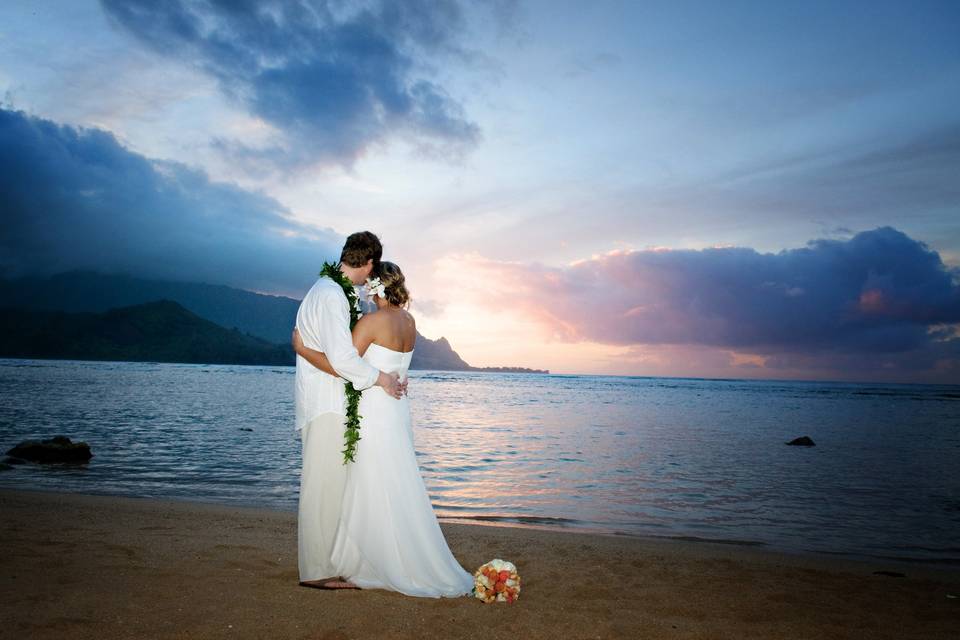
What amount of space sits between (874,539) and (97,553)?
10642 millimetres

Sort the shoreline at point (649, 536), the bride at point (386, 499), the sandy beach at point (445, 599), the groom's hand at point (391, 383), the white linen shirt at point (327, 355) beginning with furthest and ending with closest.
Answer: the shoreline at point (649, 536) < the bride at point (386, 499) < the groom's hand at point (391, 383) < the white linen shirt at point (327, 355) < the sandy beach at point (445, 599)

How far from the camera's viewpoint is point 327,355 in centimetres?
496

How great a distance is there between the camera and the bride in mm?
5211

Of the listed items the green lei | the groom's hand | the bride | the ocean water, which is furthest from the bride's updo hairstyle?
the ocean water

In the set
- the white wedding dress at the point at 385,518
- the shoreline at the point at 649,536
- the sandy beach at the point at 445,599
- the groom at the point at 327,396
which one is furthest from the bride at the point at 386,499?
the shoreline at the point at 649,536

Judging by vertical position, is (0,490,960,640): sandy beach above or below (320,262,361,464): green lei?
below

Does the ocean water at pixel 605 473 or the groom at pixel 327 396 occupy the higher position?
the groom at pixel 327 396

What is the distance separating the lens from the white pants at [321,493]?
519 cm

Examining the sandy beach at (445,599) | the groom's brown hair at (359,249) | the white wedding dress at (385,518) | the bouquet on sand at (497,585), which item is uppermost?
the groom's brown hair at (359,249)

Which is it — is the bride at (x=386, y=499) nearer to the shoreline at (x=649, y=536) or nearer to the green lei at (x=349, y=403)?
the green lei at (x=349, y=403)

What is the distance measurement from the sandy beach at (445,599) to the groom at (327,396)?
46 centimetres

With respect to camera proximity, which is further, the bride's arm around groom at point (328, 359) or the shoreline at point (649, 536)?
the shoreline at point (649, 536)

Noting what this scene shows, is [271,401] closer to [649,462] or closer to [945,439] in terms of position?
[649,462]

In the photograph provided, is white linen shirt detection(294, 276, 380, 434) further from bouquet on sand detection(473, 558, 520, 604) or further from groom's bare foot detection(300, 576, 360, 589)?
bouquet on sand detection(473, 558, 520, 604)
